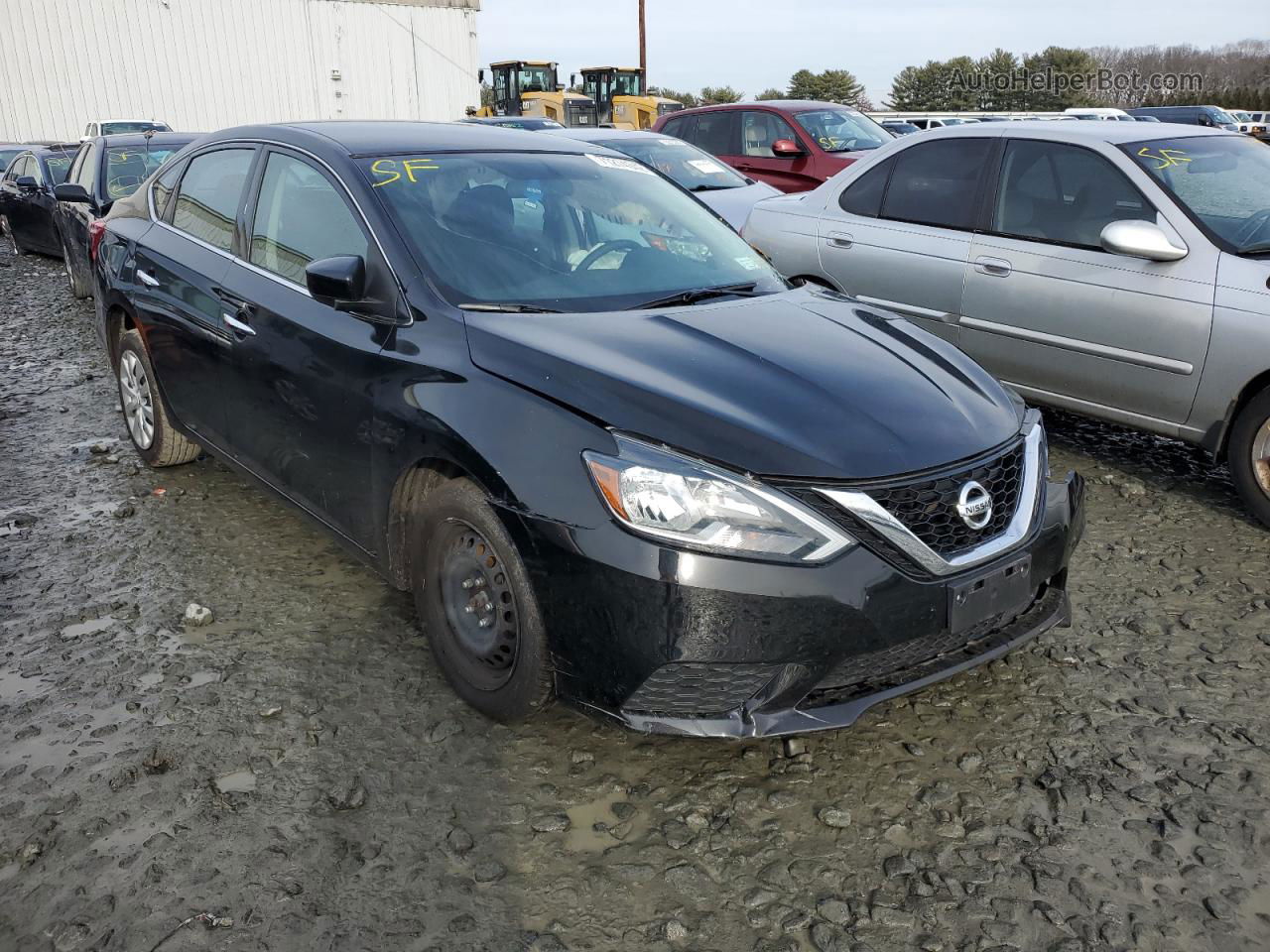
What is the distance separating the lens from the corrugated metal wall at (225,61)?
2955 cm

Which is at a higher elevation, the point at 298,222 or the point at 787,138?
the point at 787,138

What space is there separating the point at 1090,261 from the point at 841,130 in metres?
7.03

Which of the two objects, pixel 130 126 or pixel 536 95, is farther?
pixel 536 95

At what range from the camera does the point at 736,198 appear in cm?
981

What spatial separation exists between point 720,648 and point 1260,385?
315 cm

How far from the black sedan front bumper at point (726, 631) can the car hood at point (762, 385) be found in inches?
10.6


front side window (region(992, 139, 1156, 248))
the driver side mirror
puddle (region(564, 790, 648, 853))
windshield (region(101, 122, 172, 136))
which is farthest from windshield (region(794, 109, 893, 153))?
windshield (region(101, 122, 172, 136))

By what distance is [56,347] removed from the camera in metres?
8.33

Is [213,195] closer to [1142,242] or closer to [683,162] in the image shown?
[1142,242]

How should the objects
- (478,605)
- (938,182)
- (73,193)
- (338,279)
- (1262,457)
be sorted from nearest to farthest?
(478,605), (338,279), (1262,457), (938,182), (73,193)

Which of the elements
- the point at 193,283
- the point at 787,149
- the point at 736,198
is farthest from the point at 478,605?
the point at 787,149

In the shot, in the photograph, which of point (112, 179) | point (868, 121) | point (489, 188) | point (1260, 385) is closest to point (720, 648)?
point (489, 188)

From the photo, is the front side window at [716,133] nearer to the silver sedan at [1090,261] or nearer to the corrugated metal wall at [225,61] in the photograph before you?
the silver sedan at [1090,261]

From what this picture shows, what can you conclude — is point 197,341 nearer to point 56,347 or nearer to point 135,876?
point 135,876
